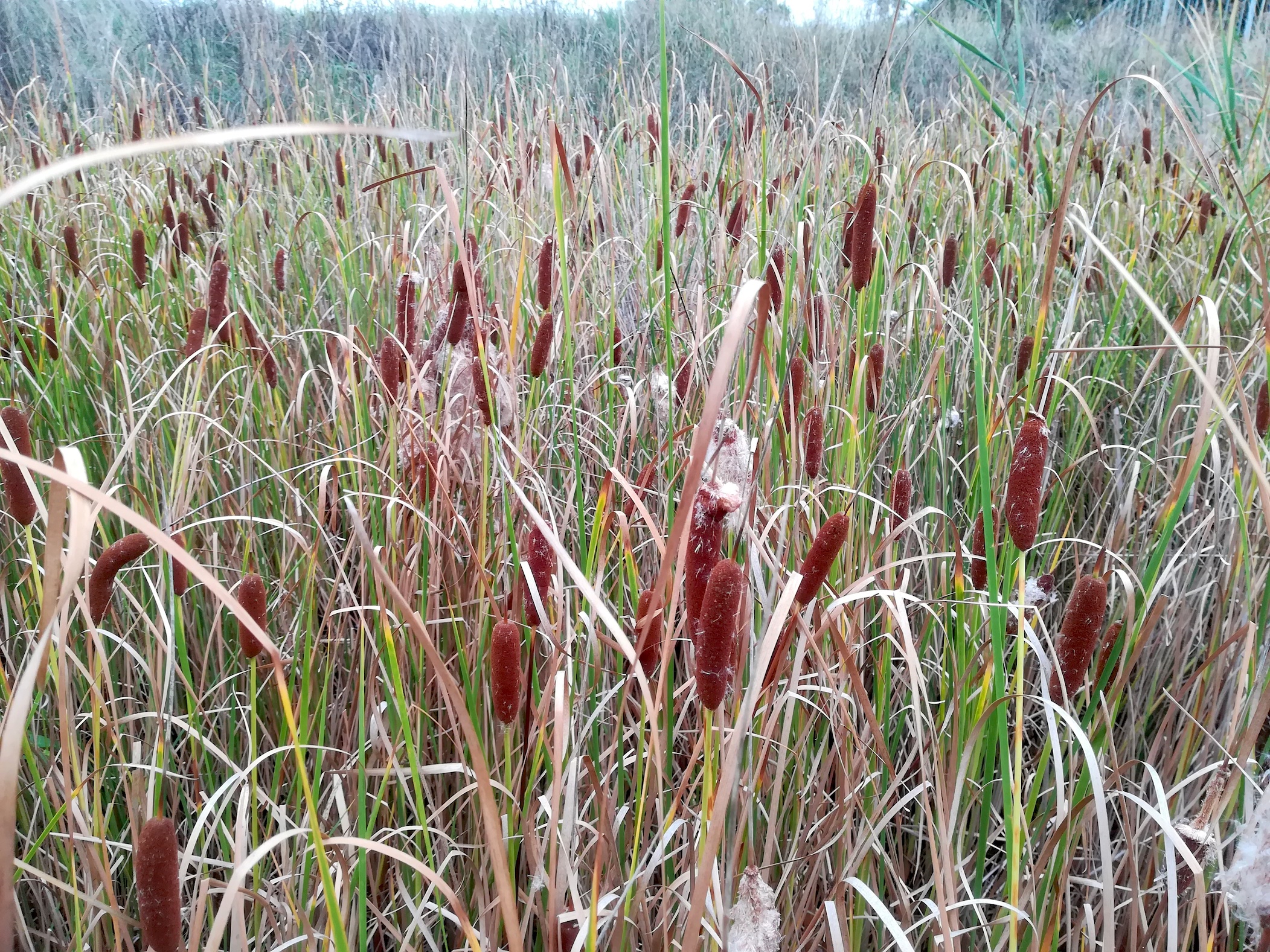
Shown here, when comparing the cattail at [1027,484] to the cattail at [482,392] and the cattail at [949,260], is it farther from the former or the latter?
the cattail at [949,260]

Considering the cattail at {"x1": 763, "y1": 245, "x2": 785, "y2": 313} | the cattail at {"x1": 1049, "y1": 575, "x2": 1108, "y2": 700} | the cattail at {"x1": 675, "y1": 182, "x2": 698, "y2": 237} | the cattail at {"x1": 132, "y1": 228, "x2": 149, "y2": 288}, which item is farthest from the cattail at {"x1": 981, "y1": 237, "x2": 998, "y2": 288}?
the cattail at {"x1": 132, "y1": 228, "x2": 149, "y2": 288}

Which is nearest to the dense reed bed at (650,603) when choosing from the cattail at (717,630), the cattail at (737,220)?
the cattail at (717,630)

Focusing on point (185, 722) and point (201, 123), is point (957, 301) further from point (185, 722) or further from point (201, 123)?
point (201, 123)

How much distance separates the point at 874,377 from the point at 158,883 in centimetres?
89

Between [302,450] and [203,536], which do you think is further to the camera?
[302,450]

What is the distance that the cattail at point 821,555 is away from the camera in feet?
1.99

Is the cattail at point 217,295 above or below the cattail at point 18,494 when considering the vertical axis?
above

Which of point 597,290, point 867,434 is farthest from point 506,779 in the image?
point 597,290

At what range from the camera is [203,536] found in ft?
4.28

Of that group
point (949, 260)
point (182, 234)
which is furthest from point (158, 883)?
point (182, 234)

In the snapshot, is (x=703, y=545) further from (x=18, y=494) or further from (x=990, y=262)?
(x=990, y=262)

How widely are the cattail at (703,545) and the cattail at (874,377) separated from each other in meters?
0.61

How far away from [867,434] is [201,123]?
4.76m

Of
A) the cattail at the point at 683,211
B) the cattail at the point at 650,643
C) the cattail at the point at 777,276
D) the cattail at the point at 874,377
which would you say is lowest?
the cattail at the point at 650,643
